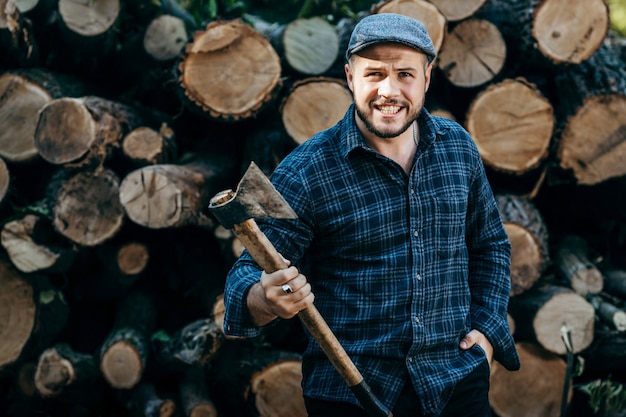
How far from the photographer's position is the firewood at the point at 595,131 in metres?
3.03

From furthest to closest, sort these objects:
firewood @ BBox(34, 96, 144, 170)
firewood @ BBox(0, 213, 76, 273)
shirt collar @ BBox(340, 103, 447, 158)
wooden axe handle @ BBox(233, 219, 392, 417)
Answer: firewood @ BBox(0, 213, 76, 273) → firewood @ BBox(34, 96, 144, 170) → shirt collar @ BBox(340, 103, 447, 158) → wooden axe handle @ BBox(233, 219, 392, 417)

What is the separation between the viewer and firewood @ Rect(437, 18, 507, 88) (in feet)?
10.4

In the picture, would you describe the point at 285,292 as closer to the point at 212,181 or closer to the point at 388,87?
the point at 388,87

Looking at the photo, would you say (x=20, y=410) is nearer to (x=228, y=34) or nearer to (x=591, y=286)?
(x=228, y=34)

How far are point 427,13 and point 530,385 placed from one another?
1936 mm

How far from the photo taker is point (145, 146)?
120 inches

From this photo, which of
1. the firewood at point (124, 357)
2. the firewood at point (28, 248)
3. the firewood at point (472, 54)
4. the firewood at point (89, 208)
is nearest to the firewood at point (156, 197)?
the firewood at point (89, 208)

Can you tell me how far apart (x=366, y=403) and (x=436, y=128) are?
79 cm

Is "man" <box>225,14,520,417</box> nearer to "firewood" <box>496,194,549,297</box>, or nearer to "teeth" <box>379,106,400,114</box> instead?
"teeth" <box>379,106,400,114</box>

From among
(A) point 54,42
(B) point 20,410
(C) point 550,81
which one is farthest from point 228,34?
(B) point 20,410

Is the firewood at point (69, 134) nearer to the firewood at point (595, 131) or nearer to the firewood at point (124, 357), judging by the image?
the firewood at point (124, 357)

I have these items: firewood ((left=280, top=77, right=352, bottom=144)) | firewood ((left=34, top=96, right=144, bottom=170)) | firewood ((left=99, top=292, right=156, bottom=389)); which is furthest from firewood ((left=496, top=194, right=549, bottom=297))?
firewood ((left=34, top=96, right=144, bottom=170))

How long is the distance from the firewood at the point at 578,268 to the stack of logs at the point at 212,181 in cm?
1

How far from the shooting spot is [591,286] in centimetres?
318
